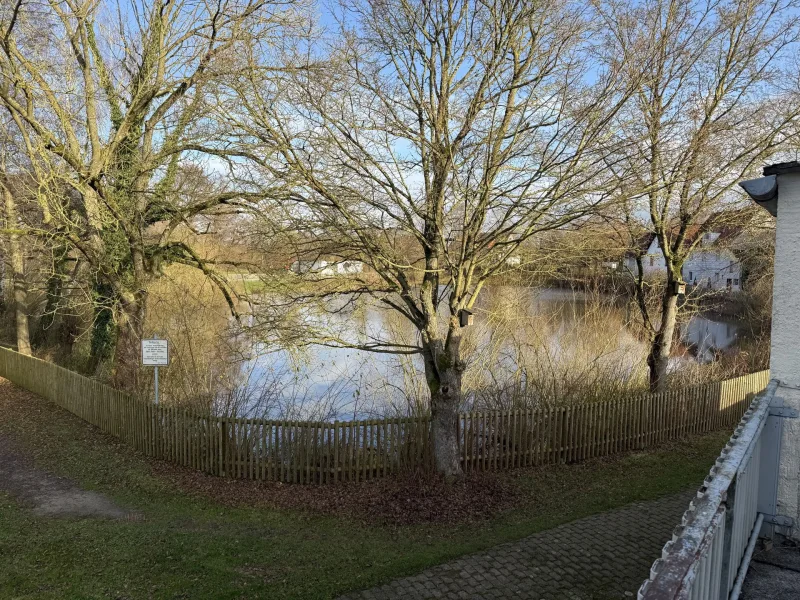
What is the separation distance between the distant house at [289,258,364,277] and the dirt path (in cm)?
425

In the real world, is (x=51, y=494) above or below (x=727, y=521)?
below

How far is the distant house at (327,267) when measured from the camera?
28.5 ft

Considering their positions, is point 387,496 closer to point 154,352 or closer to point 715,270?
point 154,352

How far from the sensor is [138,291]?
12680 mm

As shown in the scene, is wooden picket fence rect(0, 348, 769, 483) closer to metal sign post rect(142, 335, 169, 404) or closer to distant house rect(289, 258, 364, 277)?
metal sign post rect(142, 335, 169, 404)

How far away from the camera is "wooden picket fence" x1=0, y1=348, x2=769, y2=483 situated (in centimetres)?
938

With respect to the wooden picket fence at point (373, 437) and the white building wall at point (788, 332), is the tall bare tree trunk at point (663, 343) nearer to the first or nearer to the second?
the wooden picket fence at point (373, 437)

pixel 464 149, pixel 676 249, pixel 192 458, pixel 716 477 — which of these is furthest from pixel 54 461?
pixel 676 249

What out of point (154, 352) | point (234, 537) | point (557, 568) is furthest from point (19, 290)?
point (557, 568)

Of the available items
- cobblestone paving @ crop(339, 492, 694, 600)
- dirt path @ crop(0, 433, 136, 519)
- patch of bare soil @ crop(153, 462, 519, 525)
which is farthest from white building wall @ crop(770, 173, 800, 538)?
dirt path @ crop(0, 433, 136, 519)

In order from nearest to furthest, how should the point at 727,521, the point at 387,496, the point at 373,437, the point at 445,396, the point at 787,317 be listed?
the point at 727,521 < the point at 787,317 < the point at 387,496 < the point at 445,396 < the point at 373,437

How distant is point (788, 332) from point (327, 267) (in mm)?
6131

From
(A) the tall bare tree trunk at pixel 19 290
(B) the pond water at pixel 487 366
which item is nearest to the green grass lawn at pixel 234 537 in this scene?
(B) the pond water at pixel 487 366

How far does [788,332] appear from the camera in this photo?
4.27 meters
